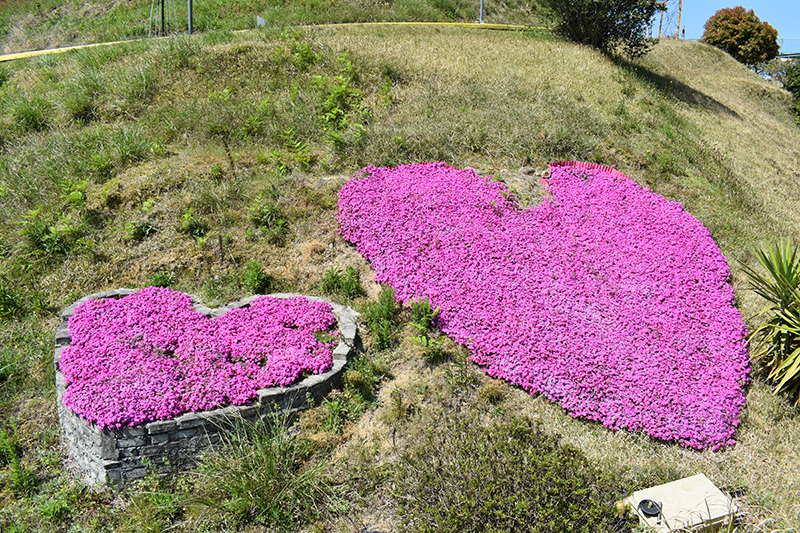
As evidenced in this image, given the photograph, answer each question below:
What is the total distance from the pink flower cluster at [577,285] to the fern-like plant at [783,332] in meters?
0.32

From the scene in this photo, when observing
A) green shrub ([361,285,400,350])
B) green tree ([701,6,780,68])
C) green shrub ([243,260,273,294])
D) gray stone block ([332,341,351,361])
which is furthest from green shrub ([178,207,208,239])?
green tree ([701,6,780,68])

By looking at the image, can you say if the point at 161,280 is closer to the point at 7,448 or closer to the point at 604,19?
the point at 7,448

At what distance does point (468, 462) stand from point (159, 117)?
982 cm

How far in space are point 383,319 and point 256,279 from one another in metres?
2.09

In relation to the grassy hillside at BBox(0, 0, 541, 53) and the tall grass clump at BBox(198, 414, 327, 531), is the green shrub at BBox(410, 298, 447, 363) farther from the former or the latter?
the grassy hillside at BBox(0, 0, 541, 53)

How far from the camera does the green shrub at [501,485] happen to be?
4.50 m

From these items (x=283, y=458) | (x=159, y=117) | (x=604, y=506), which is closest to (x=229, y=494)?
(x=283, y=458)

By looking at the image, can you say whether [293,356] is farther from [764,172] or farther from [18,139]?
[764,172]

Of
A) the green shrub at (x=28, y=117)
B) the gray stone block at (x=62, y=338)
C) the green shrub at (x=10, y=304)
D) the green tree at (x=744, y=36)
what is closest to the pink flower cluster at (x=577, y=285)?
the gray stone block at (x=62, y=338)

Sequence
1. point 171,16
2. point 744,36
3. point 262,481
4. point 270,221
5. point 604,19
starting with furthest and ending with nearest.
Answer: point 744,36 → point 171,16 → point 604,19 → point 270,221 → point 262,481

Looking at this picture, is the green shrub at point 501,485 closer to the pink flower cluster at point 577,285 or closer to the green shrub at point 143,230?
the pink flower cluster at point 577,285

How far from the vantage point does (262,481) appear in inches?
204

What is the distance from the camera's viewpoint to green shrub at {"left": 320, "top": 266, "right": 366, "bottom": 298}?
771 cm

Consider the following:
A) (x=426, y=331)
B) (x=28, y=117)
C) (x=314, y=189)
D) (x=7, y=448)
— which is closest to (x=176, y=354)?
(x=7, y=448)
